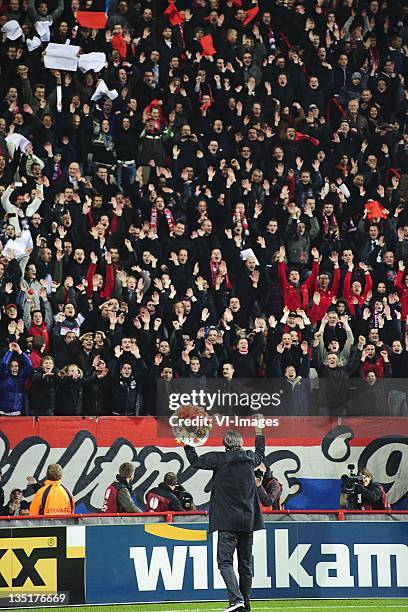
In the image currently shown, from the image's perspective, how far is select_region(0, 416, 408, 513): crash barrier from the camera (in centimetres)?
1481

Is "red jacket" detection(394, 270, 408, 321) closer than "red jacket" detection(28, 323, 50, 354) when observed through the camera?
No

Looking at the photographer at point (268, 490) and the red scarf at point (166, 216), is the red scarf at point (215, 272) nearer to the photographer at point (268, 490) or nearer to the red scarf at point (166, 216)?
the red scarf at point (166, 216)

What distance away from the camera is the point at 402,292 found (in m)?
19.1

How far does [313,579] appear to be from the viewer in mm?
11906

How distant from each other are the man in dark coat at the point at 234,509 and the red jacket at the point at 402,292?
893 cm

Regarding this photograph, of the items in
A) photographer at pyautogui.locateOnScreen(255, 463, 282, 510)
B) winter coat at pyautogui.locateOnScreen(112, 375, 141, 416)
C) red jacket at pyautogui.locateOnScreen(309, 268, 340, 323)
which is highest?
red jacket at pyautogui.locateOnScreen(309, 268, 340, 323)

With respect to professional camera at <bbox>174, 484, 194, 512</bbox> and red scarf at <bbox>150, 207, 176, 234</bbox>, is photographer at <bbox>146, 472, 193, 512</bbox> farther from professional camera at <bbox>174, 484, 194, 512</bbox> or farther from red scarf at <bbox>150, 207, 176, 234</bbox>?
red scarf at <bbox>150, 207, 176, 234</bbox>

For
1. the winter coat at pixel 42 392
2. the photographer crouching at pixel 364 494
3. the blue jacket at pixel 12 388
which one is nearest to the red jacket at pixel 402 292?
the photographer crouching at pixel 364 494

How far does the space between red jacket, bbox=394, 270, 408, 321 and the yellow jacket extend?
27.1ft

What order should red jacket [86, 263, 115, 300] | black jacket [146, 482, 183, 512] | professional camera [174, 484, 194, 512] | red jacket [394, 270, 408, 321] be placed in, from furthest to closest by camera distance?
red jacket [394, 270, 408, 321] < red jacket [86, 263, 115, 300] < professional camera [174, 484, 194, 512] < black jacket [146, 482, 183, 512]

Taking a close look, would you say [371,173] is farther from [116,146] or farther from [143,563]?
[143,563]

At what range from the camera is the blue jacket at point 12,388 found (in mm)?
15719

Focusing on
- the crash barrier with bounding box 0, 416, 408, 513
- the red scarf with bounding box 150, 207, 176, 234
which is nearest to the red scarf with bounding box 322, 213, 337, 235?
the red scarf with bounding box 150, 207, 176, 234

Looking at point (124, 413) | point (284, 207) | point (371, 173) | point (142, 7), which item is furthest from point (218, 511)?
point (142, 7)
